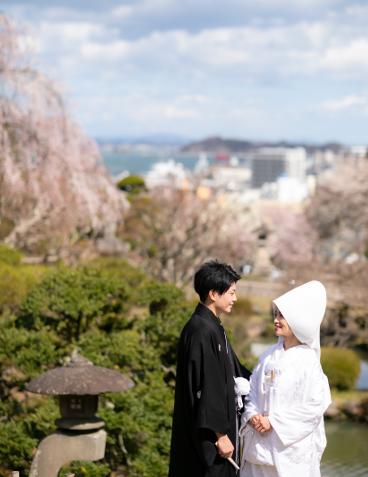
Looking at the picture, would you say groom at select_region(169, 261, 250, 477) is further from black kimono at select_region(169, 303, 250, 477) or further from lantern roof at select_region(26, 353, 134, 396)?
lantern roof at select_region(26, 353, 134, 396)

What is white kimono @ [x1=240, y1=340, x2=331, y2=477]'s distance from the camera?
4.64 meters

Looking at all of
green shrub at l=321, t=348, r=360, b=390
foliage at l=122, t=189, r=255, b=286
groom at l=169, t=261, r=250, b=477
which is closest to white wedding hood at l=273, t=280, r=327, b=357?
groom at l=169, t=261, r=250, b=477

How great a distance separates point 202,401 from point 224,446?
0.80 feet

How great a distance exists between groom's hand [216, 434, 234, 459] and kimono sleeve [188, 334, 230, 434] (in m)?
0.03

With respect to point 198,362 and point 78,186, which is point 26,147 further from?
point 198,362

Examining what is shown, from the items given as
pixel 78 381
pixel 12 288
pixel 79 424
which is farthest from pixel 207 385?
pixel 12 288

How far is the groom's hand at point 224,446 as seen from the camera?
4.55m

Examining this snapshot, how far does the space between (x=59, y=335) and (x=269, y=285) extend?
83.4ft

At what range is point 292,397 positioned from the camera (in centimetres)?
467

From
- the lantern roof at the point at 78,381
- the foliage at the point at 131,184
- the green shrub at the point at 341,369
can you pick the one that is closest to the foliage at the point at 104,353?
the lantern roof at the point at 78,381

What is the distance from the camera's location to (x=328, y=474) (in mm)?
11984

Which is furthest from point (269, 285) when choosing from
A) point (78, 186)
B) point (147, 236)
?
point (78, 186)

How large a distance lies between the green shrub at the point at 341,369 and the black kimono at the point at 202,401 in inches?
530

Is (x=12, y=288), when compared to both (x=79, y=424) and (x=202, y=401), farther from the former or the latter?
(x=202, y=401)
